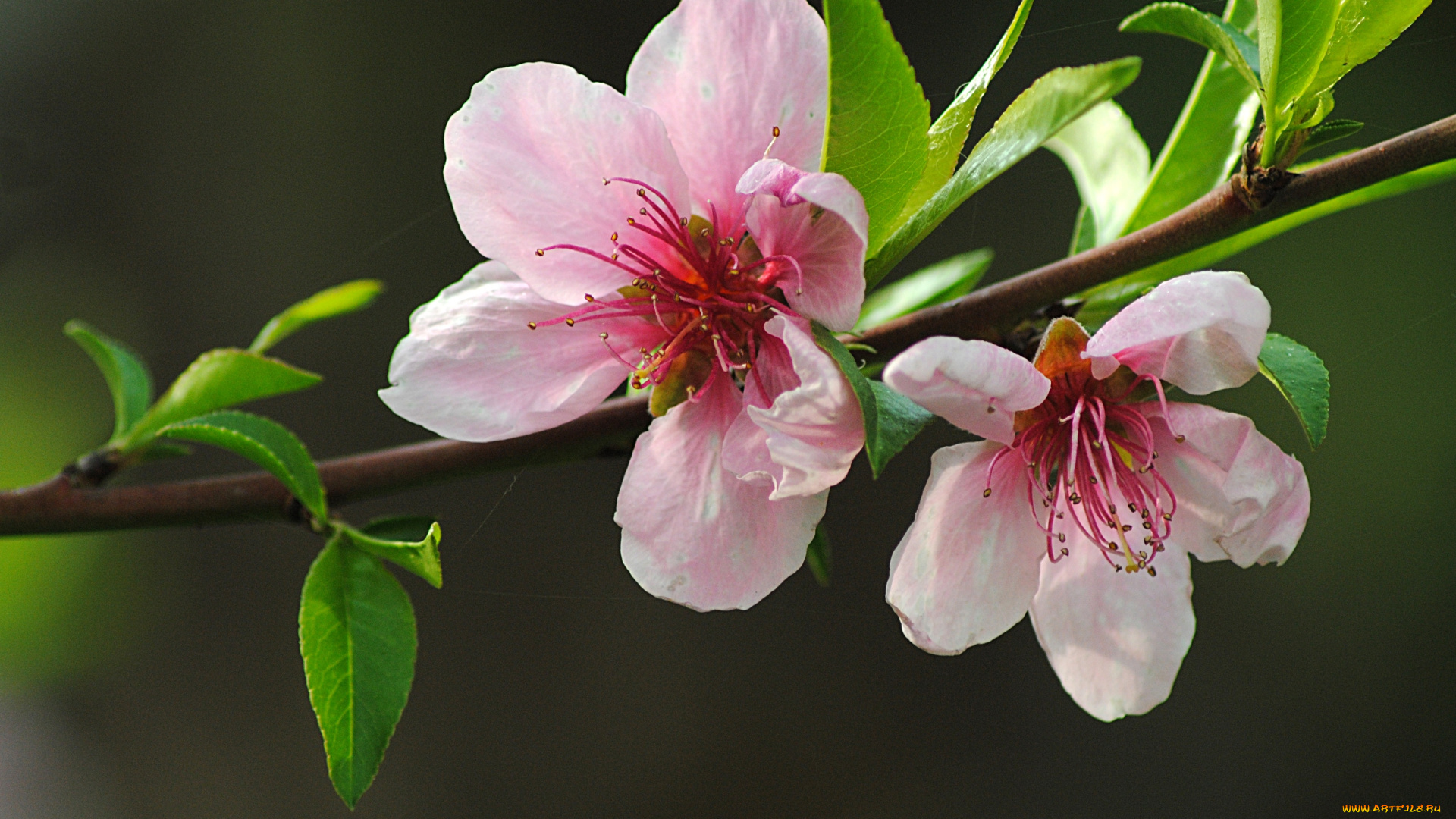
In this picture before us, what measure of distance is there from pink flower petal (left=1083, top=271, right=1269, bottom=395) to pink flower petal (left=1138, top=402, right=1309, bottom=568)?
0.03 meters

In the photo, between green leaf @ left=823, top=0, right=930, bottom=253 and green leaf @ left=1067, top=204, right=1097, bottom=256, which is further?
green leaf @ left=1067, top=204, right=1097, bottom=256

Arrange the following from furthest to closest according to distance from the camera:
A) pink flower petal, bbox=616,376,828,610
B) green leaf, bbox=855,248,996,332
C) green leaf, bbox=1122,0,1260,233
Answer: green leaf, bbox=855,248,996,332 → green leaf, bbox=1122,0,1260,233 → pink flower petal, bbox=616,376,828,610

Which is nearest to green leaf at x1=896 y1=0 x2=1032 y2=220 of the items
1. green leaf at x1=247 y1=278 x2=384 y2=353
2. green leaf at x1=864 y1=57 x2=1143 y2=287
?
green leaf at x1=864 y1=57 x2=1143 y2=287

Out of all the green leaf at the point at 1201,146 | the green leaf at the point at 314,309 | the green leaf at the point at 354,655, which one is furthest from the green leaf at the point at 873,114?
the green leaf at the point at 314,309

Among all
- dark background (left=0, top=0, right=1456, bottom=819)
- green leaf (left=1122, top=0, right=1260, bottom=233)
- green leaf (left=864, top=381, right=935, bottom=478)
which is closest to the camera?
green leaf (left=864, top=381, right=935, bottom=478)

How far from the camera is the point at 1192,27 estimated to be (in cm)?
41

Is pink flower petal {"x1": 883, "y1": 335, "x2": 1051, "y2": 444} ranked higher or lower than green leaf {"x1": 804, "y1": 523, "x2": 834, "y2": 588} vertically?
higher

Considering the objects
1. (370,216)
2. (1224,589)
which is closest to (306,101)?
(370,216)

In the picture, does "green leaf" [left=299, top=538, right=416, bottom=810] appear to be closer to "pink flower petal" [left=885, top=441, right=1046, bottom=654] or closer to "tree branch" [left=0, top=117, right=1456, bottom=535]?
"tree branch" [left=0, top=117, right=1456, bottom=535]

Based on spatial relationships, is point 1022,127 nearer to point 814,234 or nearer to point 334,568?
point 814,234

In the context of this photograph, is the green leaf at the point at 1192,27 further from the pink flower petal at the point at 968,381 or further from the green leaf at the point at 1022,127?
the pink flower petal at the point at 968,381

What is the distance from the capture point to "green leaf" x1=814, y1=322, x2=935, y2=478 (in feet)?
1.03

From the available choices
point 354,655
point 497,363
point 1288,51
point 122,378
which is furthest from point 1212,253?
point 122,378

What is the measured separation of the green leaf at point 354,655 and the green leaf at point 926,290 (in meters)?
0.34
